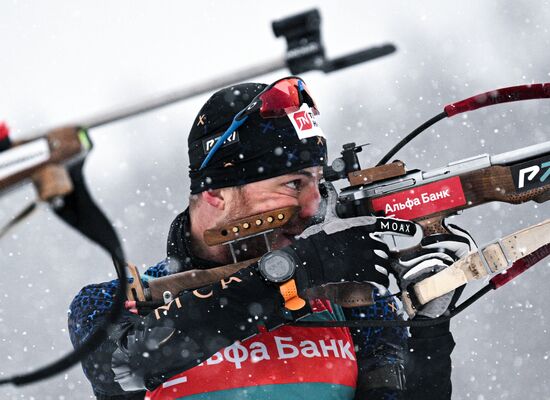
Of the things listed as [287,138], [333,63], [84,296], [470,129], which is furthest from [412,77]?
[333,63]

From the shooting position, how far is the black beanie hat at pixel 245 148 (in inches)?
108

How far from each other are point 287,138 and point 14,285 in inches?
203

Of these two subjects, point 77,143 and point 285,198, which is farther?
point 285,198

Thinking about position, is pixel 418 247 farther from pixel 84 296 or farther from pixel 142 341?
pixel 84 296

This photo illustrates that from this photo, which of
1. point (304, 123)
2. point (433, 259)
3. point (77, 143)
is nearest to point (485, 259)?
point (433, 259)

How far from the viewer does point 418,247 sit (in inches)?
97.2

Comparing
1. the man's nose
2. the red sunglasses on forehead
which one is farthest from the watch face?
the red sunglasses on forehead

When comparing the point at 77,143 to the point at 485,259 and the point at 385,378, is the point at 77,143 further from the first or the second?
the point at 385,378

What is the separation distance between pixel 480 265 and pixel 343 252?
0.45m

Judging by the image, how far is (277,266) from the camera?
230 cm

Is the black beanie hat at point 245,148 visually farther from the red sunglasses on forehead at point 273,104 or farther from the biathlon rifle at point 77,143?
the biathlon rifle at point 77,143

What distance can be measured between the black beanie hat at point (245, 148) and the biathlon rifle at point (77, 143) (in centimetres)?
136

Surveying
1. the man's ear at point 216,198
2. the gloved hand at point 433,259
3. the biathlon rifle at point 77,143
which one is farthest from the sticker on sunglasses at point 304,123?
the biathlon rifle at point 77,143

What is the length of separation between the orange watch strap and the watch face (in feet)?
0.07
